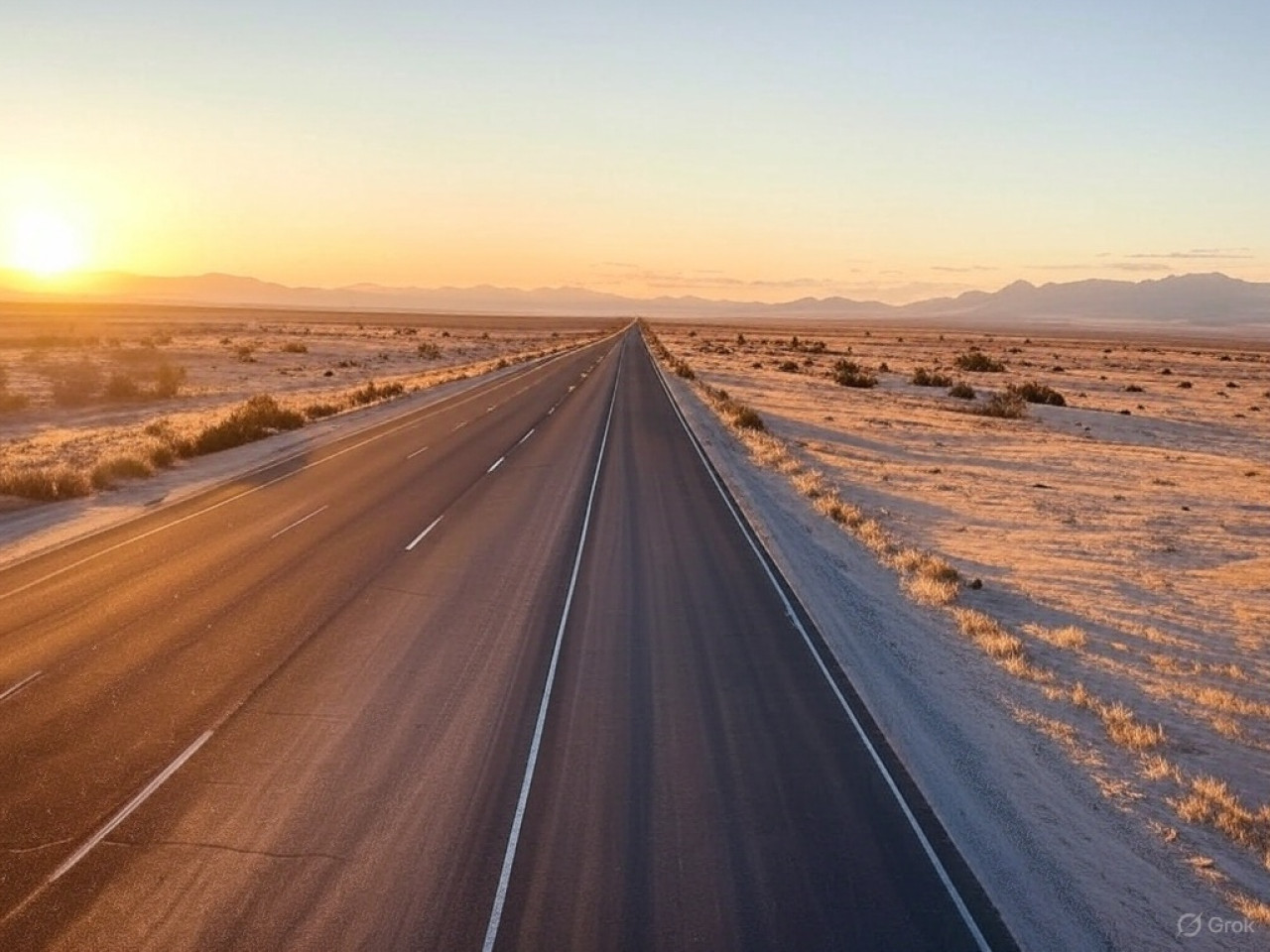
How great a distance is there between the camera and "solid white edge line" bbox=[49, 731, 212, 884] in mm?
7527

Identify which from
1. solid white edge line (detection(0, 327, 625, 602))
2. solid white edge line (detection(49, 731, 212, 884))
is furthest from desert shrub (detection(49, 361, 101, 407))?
solid white edge line (detection(49, 731, 212, 884))

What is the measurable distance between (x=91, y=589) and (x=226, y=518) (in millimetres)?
5616

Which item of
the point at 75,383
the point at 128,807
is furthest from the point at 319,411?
the point at 128,807

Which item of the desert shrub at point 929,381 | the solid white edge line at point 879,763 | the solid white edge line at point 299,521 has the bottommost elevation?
the solid white edge line at point 879,763

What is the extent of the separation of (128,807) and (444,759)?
2589mm

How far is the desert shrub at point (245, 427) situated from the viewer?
3109 cm

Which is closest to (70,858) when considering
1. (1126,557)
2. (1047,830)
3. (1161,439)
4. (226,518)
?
(1047,830)

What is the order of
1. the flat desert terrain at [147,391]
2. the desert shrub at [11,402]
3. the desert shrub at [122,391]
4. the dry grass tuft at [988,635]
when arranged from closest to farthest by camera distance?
the dry grass tuft at [988,635] → the flat desert terrain at [147,391] → the desert shrub at [11,402] → the desert shrub at [122,391]

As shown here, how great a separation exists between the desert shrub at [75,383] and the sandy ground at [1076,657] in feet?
101

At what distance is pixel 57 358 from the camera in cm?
6581

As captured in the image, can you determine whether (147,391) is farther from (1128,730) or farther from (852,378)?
(1128,730)

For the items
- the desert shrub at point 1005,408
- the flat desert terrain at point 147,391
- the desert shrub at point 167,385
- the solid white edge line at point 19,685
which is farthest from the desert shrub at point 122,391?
the solid white edge line at point 19,685

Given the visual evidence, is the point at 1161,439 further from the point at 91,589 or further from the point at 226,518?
the point at 91,589

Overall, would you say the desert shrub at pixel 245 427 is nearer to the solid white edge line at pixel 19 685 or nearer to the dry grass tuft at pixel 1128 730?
the solid white edge line at pixel 19 685
